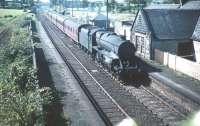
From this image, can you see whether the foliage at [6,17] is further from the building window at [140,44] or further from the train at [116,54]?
the train at [116,54]

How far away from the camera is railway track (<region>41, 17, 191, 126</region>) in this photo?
1812 centimetres

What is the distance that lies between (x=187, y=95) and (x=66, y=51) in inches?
922

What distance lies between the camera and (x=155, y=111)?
19500 millimetres

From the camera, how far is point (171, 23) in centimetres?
3453

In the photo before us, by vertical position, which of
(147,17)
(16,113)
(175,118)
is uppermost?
(147,17)

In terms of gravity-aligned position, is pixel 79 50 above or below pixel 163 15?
below

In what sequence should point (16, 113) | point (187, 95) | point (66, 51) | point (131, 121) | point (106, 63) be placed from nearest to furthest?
point (16, 113) < point (131, 121) < point (187, 95) < point (106, 63) < point (66, 51)

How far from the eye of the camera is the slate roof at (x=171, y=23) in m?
33.5

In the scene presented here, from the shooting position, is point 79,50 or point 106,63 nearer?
point 106,63

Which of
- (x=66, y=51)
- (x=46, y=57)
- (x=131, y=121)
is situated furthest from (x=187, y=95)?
(x=66, y=51)

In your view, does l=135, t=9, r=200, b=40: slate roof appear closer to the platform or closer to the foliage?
the platform

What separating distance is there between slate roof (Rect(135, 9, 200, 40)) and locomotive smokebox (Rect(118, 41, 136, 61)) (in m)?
7.65

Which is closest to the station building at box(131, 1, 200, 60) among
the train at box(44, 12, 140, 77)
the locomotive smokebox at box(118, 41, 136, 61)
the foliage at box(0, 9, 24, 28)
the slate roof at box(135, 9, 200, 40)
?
the slate roof at box(135, 9, 200, 40)

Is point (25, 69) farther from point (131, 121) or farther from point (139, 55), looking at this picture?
point (139, 55)
